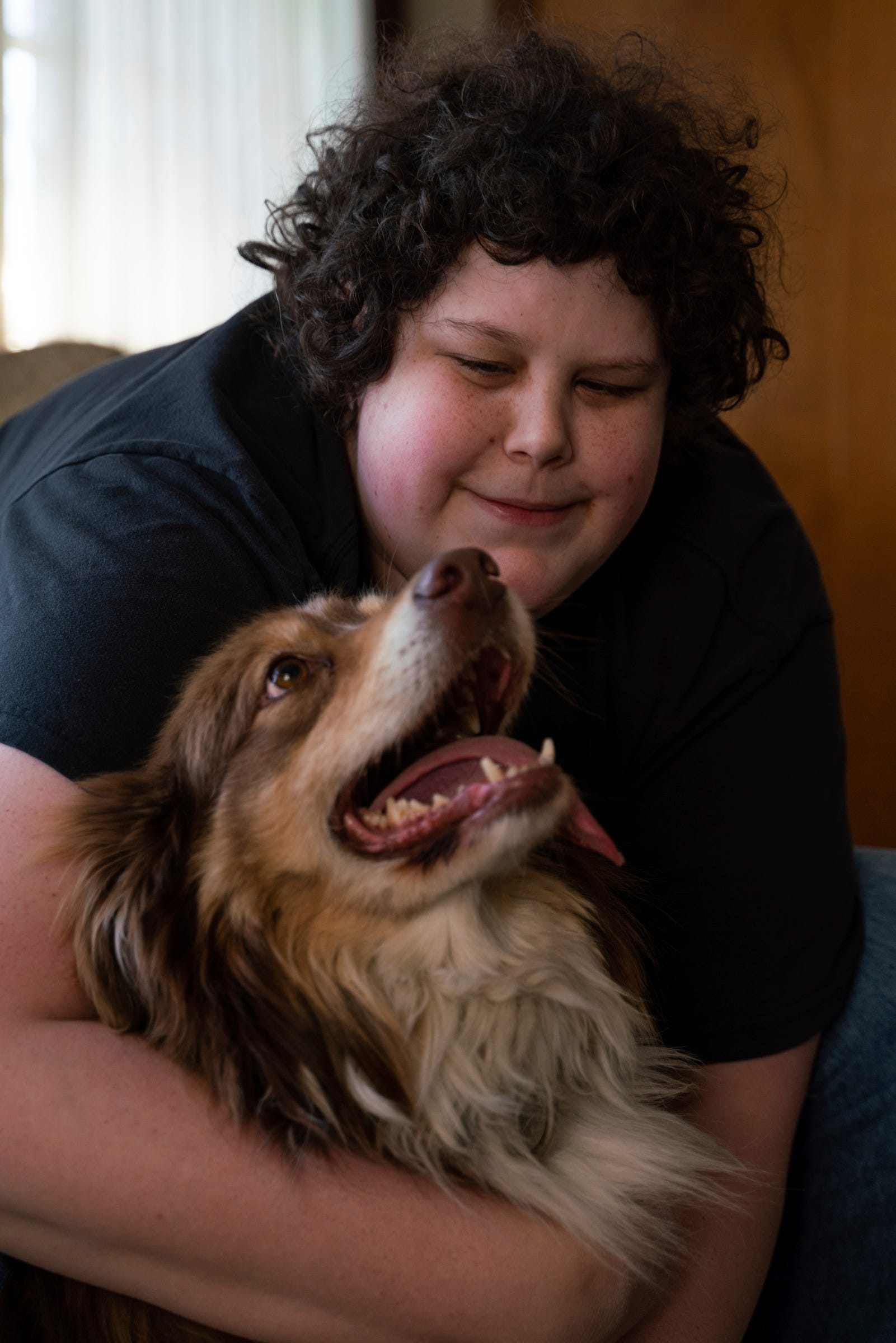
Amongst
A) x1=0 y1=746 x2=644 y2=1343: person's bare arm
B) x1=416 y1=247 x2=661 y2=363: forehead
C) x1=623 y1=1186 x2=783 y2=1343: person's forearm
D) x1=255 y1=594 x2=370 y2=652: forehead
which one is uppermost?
x1=416 y1=247 x2=661 y2=363: forehead

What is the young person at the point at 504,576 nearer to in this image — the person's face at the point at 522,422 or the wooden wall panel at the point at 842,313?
the person's face at the point at 522,422

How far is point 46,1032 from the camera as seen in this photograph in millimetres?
1083

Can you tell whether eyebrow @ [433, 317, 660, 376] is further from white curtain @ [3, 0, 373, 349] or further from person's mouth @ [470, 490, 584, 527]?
white curtain @ [3, 0, 373, 349]

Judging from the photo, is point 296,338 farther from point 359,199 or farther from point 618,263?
point 618,263

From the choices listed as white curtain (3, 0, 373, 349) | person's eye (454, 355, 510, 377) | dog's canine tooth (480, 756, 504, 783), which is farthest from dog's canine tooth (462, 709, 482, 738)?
white curtain (3, 0, 373, 349)

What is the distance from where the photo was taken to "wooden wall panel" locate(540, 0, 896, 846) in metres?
3.67

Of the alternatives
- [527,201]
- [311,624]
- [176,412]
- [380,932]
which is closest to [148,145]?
[176,412]

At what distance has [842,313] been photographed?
3787mm

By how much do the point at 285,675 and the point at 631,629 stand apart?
644mm

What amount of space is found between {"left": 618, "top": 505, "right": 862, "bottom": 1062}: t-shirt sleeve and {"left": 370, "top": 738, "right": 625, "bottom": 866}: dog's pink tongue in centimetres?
32

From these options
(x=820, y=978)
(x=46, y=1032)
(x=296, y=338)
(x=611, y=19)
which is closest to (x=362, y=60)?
(x=611, y=19)

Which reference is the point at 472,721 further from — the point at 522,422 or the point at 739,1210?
the point at 739,1210

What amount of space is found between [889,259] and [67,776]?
3393mm

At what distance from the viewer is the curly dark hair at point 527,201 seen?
1475 millimetres
